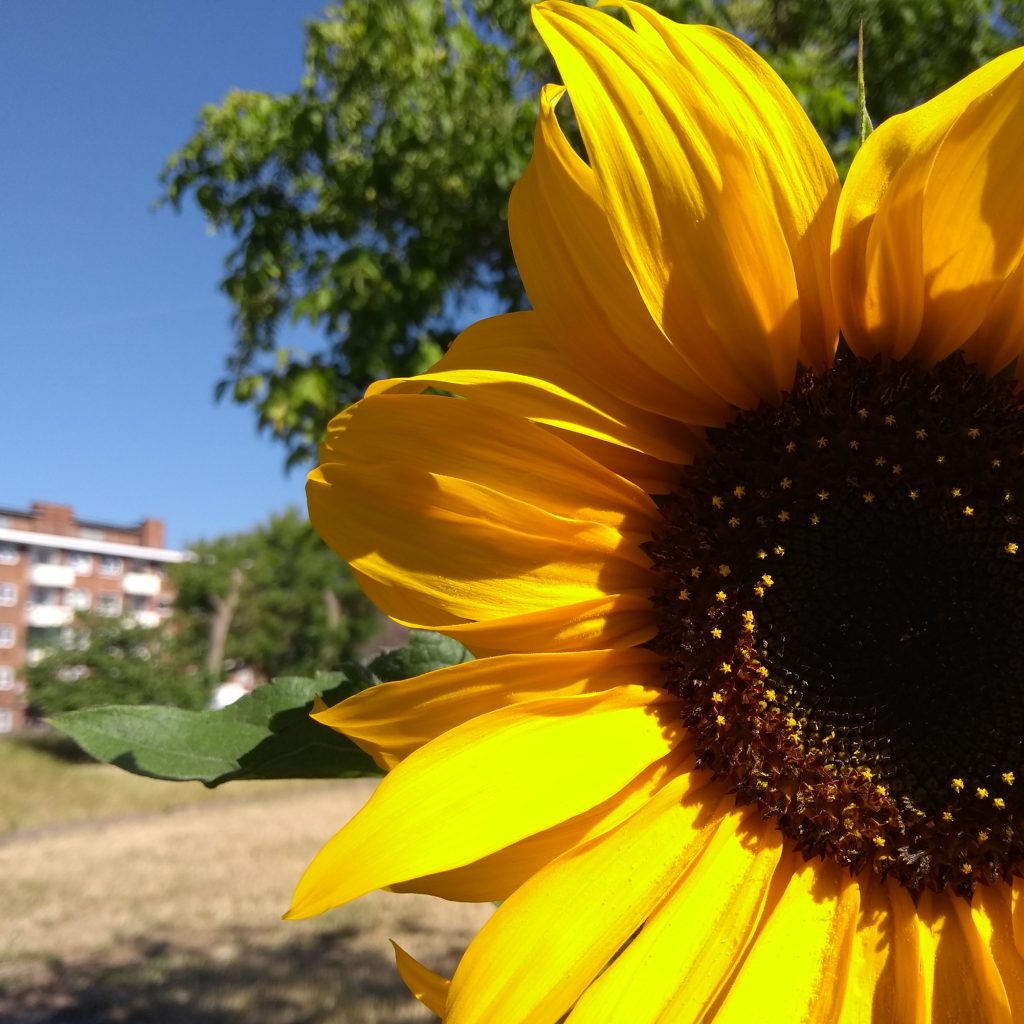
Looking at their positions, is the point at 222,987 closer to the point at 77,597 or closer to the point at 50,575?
the point at 50,575

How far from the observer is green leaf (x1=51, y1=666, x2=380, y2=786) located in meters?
0.88

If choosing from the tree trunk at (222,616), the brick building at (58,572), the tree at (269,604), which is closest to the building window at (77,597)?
the brick building at (58,572)

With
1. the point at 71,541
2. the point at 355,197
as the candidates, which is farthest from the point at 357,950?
the point at 71,541

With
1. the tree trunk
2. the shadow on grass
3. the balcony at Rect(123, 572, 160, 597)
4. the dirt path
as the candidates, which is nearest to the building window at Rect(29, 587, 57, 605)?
the balcony at Rect(123, 572, 160, 597)

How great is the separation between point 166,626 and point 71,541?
84.3 ft

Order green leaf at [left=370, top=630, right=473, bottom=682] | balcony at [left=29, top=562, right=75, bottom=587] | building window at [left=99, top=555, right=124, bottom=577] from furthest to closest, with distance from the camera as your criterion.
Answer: building window at [left=99, top=555, right=124, bottom=577] → balcony at [left=29, top=562, right=75, bottom=587] → green leaf at [left=370, top=630, right=473, bottom=682]

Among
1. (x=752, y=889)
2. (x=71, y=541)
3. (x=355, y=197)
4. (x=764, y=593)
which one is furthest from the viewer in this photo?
(x=71, y=541)

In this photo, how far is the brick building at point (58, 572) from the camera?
47.8 metres

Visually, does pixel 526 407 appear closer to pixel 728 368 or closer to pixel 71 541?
pixel 728 368

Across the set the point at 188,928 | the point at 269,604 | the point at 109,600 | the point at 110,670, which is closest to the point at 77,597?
the point at 109,600

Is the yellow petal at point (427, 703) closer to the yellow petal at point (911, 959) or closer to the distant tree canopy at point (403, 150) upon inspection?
the yellow petal at point (911, 959)

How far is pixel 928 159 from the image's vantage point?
672 millimetres

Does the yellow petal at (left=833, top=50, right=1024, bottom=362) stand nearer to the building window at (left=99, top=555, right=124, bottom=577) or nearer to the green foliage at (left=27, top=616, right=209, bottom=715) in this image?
the green foliage at (left=27, top=616, right=209, bottom=715)

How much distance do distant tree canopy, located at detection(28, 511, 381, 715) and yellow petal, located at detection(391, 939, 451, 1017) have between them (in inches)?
905
